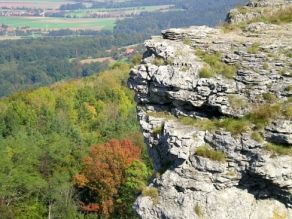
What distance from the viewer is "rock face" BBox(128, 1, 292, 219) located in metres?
16.9

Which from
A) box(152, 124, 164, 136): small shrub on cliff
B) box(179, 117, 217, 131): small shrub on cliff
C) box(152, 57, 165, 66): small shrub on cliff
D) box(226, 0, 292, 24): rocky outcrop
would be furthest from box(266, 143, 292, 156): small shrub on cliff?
box(226, 0, 292, 24): rocky outcrop

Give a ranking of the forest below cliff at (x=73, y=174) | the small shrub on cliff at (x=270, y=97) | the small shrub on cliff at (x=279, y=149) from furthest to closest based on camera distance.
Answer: the forest below cliff at (x=73, y=174) → the small shrub on cliff at (x=270, y=97) → the small shrub on cliff at (x=279, y=149)

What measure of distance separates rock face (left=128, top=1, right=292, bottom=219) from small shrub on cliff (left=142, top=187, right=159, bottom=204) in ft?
0.44

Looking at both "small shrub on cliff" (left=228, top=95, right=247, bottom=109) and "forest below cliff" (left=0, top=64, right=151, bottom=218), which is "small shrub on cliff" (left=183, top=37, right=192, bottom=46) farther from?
"forest below cliff" (left=0, top=64, right=151, bottom=218)

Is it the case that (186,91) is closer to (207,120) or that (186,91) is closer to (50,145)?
(207,120)

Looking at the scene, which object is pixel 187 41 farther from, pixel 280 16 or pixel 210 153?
pixel 210 153

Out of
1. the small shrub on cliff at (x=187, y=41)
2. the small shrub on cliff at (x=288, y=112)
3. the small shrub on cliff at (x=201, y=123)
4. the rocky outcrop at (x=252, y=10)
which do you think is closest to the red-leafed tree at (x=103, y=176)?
the rocky outcrop at (x=252, y=10)

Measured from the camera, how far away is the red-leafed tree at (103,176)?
41812mm

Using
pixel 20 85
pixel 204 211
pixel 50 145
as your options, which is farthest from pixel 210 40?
pixel 20 85

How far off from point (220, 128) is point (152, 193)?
11.7 ft

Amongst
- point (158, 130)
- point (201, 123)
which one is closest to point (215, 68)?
point (201, 123)

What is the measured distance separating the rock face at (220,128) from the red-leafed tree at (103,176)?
22626mm

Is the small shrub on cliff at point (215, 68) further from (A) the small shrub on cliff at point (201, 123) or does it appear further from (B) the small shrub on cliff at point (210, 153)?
(B) the small shrub on cliff at point (210, 153)

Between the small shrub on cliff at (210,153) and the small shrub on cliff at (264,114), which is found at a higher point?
the small shrub on cliff at (264,114)
